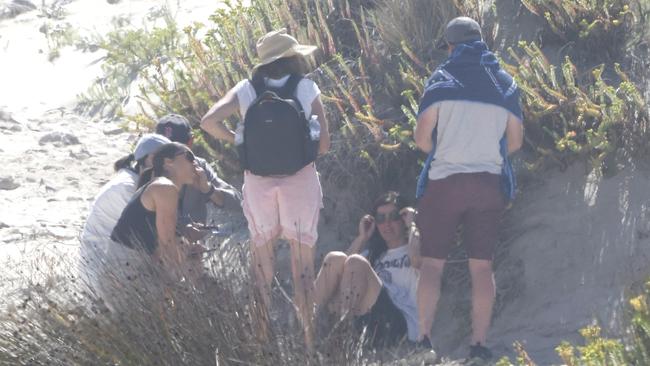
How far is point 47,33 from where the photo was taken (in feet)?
46.9

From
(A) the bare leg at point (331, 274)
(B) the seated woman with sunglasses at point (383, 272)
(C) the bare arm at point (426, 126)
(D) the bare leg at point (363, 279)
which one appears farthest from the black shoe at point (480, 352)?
(C) the bare arm at point (426, 126)

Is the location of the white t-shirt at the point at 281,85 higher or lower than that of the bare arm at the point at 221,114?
higher

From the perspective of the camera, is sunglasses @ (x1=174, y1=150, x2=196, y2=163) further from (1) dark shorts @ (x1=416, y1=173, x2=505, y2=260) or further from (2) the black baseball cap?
(2) the black baseball cap

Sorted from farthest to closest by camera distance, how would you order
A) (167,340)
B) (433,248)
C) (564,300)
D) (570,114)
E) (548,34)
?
(548,34), (570,114), (564,300), (433,248), (167,340)

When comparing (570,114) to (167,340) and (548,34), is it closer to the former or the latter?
(548,34)

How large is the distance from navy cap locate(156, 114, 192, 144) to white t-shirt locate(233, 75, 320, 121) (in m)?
0.93

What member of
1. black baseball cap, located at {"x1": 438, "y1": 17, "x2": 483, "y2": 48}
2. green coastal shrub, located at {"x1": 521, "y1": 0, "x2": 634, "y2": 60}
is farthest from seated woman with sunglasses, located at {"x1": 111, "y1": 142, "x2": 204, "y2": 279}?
green coastal shrub, located at {"x1": 521, "y1": 0, "x2": 634, "y2": 60}

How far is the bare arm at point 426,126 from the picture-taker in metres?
5.94

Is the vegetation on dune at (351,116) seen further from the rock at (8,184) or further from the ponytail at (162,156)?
the rock at (8,184)

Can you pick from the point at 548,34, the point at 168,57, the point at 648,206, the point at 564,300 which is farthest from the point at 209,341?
the point at 168,57

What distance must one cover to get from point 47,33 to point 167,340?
10.3 m

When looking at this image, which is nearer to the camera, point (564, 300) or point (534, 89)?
point (564, 300)

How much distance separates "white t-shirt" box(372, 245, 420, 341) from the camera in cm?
659

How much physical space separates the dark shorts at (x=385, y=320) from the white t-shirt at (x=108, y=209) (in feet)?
4.58
